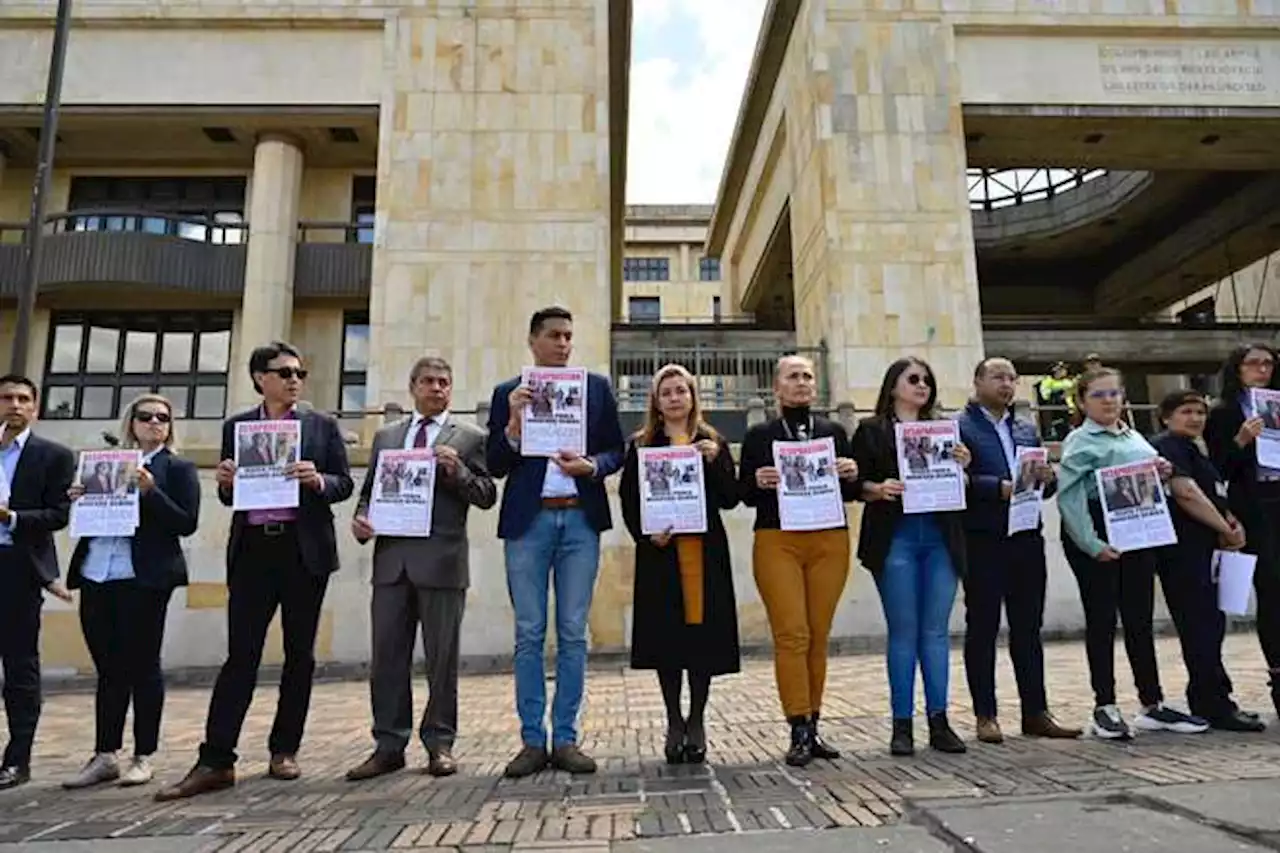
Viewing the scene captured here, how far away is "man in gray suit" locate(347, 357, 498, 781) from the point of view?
451 centimetres

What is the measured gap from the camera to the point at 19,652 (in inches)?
186

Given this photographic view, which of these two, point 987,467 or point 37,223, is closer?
point 987,467

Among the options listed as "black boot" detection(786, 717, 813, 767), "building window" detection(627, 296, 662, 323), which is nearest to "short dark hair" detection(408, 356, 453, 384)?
"black boot" detection(786, 717, 813, 767)

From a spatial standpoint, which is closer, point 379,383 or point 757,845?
point 757,845

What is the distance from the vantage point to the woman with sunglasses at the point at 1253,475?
5047mm

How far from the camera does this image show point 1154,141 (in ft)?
68.9

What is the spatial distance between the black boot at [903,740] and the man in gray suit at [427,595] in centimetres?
223

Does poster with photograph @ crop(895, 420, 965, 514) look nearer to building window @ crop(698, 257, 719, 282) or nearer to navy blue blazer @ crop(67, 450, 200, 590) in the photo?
navy blue blazer @ crop(67, 450, 200, 590)

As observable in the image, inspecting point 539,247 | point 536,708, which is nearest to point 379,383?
point 539,247

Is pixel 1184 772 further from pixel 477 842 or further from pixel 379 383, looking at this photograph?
pixel 379 383

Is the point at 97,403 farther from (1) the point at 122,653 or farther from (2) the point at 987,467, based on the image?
(2) the point at 987,467

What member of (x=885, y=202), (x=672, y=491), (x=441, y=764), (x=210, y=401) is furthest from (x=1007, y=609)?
(x=210, y=401)

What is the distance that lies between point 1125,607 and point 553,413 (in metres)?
3.48

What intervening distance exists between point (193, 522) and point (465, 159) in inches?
586
